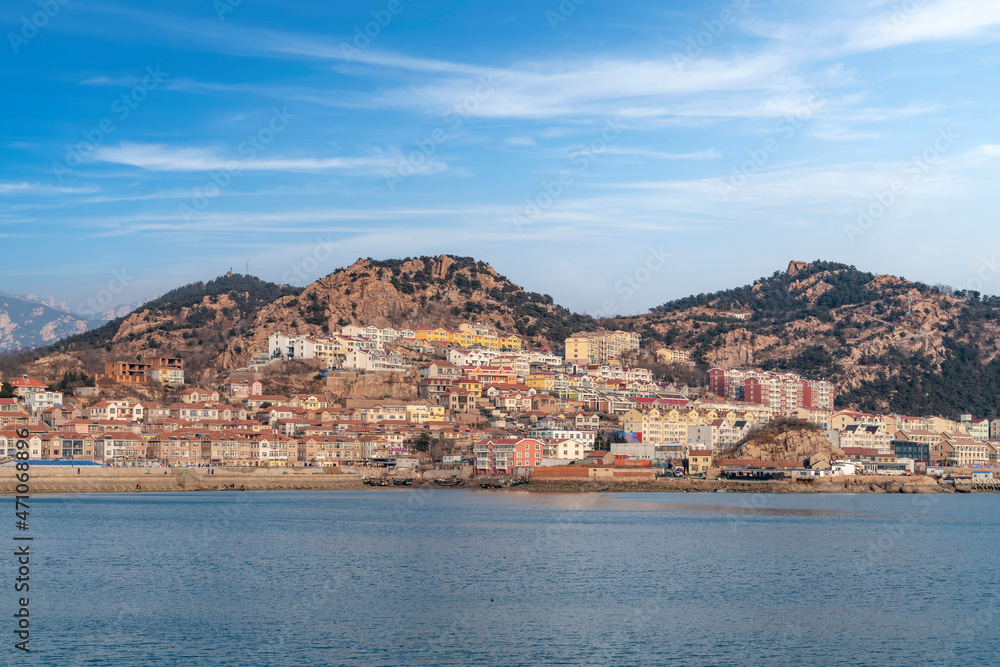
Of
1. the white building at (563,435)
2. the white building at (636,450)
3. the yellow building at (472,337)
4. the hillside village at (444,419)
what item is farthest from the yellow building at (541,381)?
the white building at (636,450)

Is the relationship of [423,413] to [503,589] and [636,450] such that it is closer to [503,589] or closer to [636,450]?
[636,450]

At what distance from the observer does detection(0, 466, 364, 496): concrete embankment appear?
71438 millimetres

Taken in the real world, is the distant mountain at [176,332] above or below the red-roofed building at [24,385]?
above

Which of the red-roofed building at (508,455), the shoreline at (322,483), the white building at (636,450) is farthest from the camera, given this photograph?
the white building at (636,450)

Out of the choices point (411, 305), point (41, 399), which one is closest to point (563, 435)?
point (41, 399)

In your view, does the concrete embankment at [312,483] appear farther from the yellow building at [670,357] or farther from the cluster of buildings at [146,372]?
the yellow building at [670,357]

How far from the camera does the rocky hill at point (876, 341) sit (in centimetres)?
14238

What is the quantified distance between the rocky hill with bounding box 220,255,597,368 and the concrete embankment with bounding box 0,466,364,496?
36007mm

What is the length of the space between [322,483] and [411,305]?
59.8 metres

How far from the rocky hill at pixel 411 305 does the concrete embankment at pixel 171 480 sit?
36.0 metres

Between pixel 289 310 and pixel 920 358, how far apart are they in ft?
280

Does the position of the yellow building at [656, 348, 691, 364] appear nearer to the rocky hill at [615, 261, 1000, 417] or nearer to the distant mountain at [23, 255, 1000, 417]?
the distant mountain at [23, 255, 1000, 417]

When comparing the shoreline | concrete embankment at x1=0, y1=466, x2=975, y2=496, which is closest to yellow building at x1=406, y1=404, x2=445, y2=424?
concrete embankment at x1=0, y1=466, x2=975, y2=496

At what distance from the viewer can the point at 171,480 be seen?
78.1 metres
